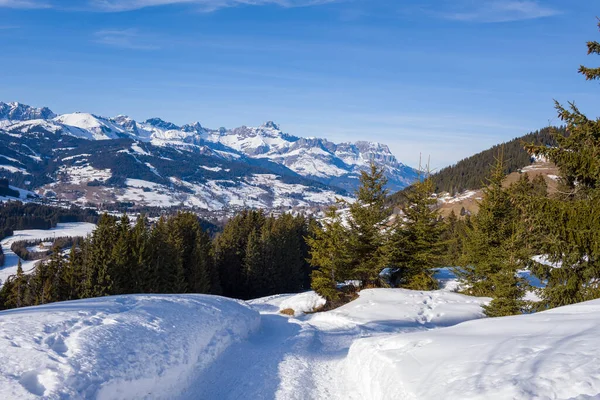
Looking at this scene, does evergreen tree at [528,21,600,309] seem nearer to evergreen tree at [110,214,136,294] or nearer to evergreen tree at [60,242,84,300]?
evergreen tree at [110,214,136,294]

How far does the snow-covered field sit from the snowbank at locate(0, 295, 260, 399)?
3 cm

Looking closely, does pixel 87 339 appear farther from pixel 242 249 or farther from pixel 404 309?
pixel 242 249

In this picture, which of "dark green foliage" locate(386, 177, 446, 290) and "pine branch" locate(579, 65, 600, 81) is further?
"dark green foliage" locate(386, 177, 446, 290)

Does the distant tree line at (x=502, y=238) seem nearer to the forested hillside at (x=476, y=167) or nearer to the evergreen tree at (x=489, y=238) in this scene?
the evergreen tree at (x=489, y=238)

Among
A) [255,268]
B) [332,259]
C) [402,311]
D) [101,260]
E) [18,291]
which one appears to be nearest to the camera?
[402,311]

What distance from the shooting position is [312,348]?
586 inches

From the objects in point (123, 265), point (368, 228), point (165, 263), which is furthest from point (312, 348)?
point (165, 263)

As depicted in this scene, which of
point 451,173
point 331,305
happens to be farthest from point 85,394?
point 451,173

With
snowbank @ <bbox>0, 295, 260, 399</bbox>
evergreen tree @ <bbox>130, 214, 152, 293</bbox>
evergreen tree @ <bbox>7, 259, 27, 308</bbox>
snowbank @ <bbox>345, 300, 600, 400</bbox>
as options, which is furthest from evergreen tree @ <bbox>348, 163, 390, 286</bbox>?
evergreen tree @ <bbox>7, 259, 27, 308</bbox>

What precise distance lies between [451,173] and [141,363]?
190110 mm

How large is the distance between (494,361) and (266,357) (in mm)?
8422

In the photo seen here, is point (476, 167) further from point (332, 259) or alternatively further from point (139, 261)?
point (139, 261)

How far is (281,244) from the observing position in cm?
6291

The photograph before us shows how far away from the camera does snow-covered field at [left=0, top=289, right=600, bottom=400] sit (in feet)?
21.7
